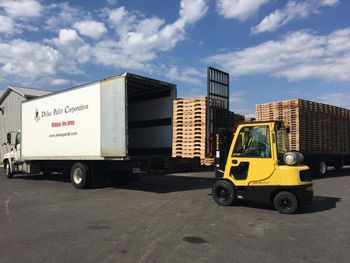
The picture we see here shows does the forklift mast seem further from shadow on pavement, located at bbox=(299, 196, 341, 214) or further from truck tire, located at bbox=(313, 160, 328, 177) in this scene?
truck tire, located at bbox=(313, 160, 328, 177)

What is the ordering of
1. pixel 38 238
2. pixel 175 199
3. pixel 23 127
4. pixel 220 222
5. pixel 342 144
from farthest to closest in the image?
pixel 342 144
pixel 23 127
pixel 175 199
pixel 220 222
pixel 38 238

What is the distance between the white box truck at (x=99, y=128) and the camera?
470 inches

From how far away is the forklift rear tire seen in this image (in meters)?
9.56

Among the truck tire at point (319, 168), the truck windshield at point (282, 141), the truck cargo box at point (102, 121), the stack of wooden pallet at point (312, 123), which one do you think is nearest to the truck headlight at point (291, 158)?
the truck windshield at point (282, 141)

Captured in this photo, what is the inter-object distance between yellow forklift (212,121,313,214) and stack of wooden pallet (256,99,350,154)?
8.41m

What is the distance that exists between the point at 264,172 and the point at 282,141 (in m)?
1.03

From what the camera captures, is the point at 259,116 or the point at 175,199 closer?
the point at 175,199

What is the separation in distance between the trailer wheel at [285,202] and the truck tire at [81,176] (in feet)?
23.3

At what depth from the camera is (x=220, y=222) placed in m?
7.85

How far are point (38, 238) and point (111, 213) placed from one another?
97.5 inches

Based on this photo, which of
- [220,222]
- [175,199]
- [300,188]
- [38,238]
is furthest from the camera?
[175,199]

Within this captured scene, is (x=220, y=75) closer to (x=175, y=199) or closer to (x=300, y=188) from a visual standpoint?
(x=175, y=199)

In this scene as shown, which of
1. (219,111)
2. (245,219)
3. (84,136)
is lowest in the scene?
(245,219)

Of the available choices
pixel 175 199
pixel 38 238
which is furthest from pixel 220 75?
pixel 38 238
